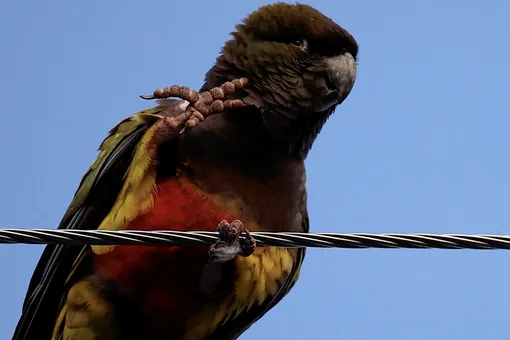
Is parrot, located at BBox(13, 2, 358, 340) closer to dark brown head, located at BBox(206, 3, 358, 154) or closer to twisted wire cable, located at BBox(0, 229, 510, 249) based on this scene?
dark brown head, located at BBox(206, 3, 358, 154)

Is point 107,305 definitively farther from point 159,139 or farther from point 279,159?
point 279,159

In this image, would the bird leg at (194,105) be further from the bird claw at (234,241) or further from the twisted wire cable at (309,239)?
the twisted wire cable at (309,239)

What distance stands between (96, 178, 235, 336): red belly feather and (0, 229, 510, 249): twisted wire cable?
4.75ft

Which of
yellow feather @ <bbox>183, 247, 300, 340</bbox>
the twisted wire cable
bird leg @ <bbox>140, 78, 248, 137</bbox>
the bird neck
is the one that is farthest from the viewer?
the bird neck

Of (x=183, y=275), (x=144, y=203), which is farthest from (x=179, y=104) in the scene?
(x=183, y=275)

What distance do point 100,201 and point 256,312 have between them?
4.04 ft

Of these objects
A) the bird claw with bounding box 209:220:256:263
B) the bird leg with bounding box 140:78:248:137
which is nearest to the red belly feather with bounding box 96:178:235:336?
the bird leg with bounding box 140:78:248:137

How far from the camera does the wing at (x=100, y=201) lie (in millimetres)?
4914

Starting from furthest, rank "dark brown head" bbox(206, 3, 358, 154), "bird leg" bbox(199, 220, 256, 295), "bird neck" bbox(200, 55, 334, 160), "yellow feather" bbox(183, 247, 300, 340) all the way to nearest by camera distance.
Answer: "dark brown head" bbox(206, 3, 358, 154)
"bird neck" bbox(200, 55, 334, 160)
"yellow feather" bbox(183, 247, 300, 340)
"bird leg" bbox(199, 220, 256, 295)

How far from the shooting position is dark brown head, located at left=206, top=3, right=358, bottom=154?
17.4ft

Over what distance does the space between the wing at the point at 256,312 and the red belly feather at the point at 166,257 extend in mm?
549

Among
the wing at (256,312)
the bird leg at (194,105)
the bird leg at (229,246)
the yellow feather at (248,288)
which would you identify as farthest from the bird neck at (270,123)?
the bird leg at (229,246)

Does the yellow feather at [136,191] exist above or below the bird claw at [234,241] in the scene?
above

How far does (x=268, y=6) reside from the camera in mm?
5754
